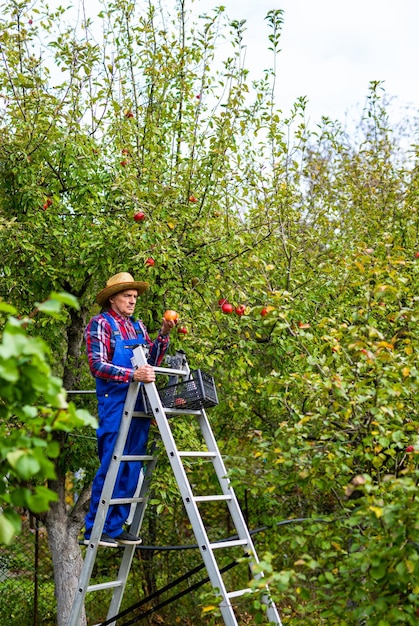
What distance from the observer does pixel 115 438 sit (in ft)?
14.0

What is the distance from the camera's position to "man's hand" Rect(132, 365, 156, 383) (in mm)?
4070

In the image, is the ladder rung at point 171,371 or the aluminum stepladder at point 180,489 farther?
the ladder rung at point 171,371

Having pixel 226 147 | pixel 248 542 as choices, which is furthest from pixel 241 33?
pixel 248 542

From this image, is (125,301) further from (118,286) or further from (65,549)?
(65,549)

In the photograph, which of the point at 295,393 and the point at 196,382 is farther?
the point at 295,393

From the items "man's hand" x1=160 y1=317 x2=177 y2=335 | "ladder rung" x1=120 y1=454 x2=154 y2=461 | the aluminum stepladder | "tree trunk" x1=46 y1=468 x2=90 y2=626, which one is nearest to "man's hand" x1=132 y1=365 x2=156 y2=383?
the aluminum stepladder

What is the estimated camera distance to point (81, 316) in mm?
6027

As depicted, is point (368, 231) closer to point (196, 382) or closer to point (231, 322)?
point (231, 322)

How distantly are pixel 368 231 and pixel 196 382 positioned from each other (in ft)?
8.84

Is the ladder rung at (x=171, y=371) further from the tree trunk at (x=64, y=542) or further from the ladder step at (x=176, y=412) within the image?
the tree trunk at (x=64, y=542)

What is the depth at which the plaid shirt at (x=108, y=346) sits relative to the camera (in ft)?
13.8

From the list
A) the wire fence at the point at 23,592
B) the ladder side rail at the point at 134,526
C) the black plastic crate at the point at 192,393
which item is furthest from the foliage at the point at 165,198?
the wire fence at the point at 23,592

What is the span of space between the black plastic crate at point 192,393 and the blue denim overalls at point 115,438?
0.17 meters

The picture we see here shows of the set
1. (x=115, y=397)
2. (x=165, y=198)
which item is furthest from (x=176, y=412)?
(x=165, y=198)
